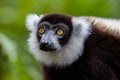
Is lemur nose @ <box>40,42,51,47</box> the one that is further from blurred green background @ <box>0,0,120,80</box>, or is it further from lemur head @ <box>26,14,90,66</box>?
blurred green background @ <box>0,0,120,80</box>

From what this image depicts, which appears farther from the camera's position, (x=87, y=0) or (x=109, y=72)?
→ (x=87, y=0)

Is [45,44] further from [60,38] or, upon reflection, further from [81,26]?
[81,26]

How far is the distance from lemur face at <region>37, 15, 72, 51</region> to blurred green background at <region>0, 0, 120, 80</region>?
1.91 meters

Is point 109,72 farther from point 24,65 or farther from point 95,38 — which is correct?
point 24,65

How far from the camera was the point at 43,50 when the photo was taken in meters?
8.89

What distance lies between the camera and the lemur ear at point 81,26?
9.02m

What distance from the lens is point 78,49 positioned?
8.95 metres

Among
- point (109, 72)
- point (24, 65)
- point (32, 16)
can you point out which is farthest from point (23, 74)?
point (109, 72)

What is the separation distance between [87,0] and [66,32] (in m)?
3.66

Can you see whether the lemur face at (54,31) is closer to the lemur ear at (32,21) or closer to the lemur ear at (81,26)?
the lemur ear at (81,26)

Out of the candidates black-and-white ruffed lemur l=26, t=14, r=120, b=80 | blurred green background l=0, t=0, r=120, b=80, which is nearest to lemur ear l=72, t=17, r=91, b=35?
black-and-white ruffed lemur l=26, t=14, r=120, b=80

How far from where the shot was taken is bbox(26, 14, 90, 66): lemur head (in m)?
8.92

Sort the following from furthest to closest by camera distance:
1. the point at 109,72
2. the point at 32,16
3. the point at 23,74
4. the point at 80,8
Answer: the point at 80,8, the point at 23,74, the point at 32,16, the point at 109,72

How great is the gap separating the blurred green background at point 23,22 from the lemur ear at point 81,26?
198cm
